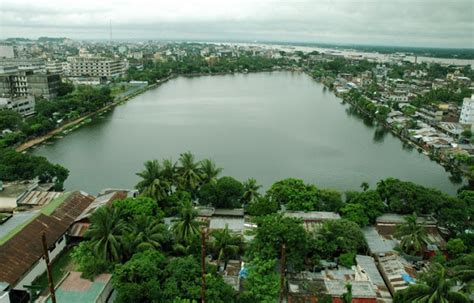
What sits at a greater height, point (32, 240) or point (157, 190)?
point (157, 190)

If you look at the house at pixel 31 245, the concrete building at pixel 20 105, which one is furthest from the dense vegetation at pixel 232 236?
the concrete building at pixel 20 105

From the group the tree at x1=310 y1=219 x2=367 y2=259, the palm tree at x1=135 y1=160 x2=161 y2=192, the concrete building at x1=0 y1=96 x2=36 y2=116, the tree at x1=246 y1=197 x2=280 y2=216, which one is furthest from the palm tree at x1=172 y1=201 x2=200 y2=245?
the concrete building at x1=0 y1=96 x2=36 y2=116

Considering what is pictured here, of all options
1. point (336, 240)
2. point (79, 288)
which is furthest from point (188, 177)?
point (79, 288)

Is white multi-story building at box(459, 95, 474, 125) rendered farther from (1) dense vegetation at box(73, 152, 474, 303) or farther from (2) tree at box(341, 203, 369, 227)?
(2) tree at box(341, 203, 369, 227)

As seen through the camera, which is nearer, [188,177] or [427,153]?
[188,177]

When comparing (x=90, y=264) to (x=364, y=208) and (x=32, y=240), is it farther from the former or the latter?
(x=364, y=208)

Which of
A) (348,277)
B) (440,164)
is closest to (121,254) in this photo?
(348,277)

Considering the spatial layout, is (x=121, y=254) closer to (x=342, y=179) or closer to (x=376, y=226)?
(x=376, y=226)

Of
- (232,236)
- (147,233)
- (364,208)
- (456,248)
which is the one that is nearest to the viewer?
(147,233)
